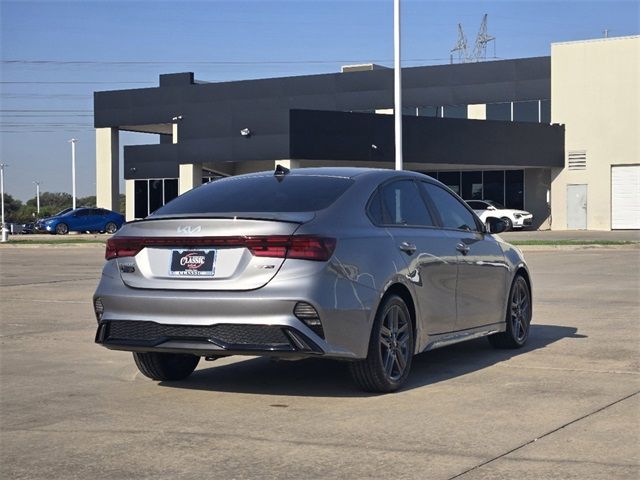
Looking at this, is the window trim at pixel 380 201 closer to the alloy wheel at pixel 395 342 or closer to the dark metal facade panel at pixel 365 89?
the alloy wheel at pixel 395 342

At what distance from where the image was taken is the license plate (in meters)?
7.71

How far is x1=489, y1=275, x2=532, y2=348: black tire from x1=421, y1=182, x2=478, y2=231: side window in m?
0.90

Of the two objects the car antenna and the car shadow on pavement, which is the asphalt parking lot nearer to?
the car shadow on pavement

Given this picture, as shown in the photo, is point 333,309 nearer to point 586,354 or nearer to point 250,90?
point 586,354

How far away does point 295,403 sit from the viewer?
307 inches

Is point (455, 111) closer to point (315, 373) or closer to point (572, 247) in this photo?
point (572, 247)

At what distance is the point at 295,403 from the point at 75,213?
168 ft

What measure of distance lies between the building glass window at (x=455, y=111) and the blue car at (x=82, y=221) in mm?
17866

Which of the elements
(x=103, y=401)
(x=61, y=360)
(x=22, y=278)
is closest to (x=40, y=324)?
(x=61, y=360)

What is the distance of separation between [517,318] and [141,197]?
2102 inches

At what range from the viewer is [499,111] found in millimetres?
58375

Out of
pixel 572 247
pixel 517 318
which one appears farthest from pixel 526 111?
pixel 517 318

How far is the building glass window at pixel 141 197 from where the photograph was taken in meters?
62.2

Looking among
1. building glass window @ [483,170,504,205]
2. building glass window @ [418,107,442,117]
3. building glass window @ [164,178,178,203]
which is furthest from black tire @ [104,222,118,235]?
building glass window @ [483,170,504,205]
